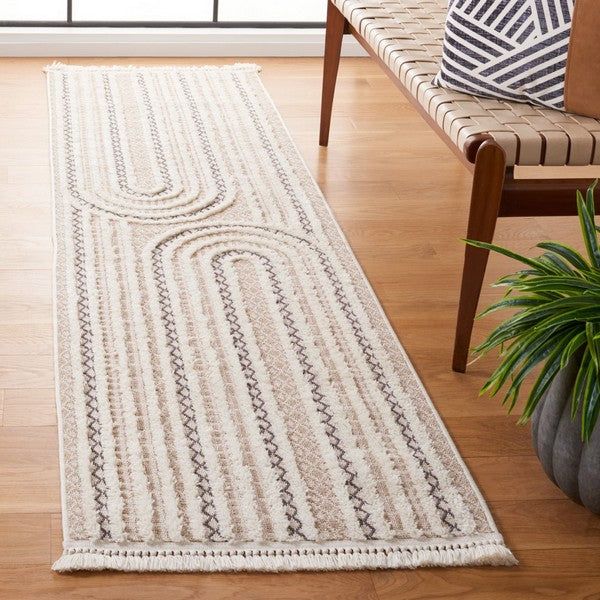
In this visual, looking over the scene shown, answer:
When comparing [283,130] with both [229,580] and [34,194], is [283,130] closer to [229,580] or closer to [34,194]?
[34,194]

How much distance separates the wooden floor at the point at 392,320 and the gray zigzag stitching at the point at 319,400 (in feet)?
0.40

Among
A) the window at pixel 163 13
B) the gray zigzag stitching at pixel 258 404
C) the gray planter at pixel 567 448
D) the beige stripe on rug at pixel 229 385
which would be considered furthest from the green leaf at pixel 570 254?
the window at pixel 163 13

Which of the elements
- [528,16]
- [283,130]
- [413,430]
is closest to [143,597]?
[413,430]

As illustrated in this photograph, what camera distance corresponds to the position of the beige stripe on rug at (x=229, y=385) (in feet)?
5.20

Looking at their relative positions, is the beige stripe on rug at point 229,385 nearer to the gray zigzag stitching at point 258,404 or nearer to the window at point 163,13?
the gray zigzag stitching at point 258,404

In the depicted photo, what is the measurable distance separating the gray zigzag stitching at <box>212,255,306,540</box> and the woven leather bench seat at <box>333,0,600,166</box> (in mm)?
545

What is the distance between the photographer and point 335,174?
2.88 meters

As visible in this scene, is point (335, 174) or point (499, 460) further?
point (335, 174)

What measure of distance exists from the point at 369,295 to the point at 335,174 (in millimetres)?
692

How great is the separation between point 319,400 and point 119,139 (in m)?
1.33

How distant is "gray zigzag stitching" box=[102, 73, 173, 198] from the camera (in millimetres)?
2715

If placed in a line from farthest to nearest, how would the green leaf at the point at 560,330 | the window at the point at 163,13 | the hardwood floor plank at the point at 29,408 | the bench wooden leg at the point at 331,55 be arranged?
the window at the point at 163,13
the bench wooden leg at the point at 331,55
the hardwood floor plank at the point at 29,408
the green leaf at the point at 560,330

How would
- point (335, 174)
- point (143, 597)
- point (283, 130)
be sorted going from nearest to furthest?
point (143, 597) → point (335, 174) → point (283, 130)

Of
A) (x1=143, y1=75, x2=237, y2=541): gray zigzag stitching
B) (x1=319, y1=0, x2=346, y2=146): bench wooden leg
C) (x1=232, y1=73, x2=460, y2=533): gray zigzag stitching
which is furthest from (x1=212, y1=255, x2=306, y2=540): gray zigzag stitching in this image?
(x1=319, y1=0, x2=346, y2=146): bench wooden leg
